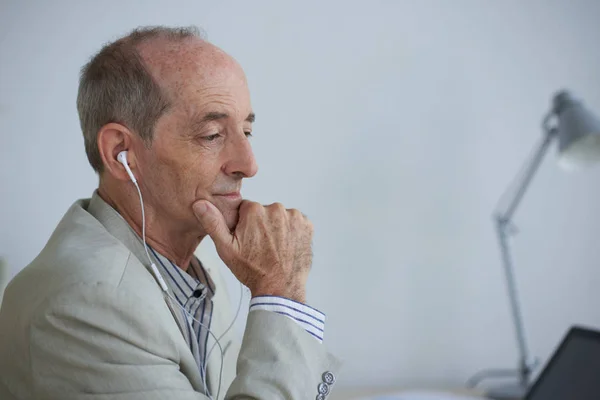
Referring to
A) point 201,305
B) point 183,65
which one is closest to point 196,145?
point 183,65

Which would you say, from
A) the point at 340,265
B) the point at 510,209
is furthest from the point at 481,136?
the point at 340,265

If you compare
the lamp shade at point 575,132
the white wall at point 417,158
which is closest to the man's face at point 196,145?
the white wall at point 417,158

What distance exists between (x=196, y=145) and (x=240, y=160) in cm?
8

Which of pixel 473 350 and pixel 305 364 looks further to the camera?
pixel 473 350

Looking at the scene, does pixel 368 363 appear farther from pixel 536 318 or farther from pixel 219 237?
pixel 219 237

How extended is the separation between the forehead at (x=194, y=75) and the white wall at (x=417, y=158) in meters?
0.84

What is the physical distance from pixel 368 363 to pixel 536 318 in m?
0.65

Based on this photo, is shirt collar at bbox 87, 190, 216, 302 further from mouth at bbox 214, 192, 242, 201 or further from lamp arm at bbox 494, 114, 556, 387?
lamp arm at bbox 494, 114, 556, 387

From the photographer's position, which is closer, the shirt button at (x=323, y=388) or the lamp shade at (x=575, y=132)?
the shirt button at (x=323, y=388)

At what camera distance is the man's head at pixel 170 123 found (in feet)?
3.49

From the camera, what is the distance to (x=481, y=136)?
2.24m

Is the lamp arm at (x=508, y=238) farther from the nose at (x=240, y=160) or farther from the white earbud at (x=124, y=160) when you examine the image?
the white earbud at (x=124, y=160)

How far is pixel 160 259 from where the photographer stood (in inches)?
42.6

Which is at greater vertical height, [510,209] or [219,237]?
[219,237]
